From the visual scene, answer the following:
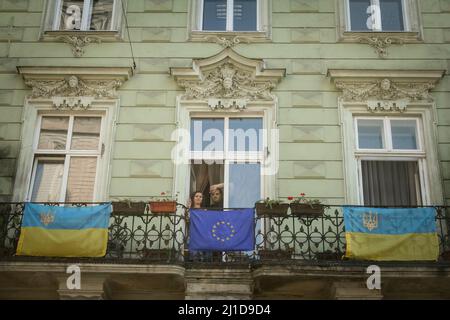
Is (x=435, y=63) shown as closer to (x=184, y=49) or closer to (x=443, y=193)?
(x=443, y=193)

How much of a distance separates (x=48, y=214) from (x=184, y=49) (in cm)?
409

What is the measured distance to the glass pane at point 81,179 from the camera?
1073 cm

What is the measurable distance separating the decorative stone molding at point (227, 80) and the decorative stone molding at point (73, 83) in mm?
1107

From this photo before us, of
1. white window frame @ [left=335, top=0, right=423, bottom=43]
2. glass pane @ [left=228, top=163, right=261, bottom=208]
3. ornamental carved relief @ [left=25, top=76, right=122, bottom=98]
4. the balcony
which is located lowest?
the balcony

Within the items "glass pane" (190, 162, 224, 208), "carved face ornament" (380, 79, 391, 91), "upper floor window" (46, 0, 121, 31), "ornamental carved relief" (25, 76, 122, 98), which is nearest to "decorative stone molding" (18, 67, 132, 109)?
"ornamental carved relief" (25, 76, 122, 98)

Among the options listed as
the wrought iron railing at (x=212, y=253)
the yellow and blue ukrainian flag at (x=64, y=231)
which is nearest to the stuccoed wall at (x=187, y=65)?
the wrought iron railing at (x=212, y=253)

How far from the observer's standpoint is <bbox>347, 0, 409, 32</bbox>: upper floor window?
39.5 ft

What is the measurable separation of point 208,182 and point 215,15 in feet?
11.5

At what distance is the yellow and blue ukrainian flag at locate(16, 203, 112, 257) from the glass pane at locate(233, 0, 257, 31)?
461 centimetres

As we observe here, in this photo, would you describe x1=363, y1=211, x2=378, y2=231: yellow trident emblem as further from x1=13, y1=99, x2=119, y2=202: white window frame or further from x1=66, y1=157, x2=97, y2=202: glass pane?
x1=66, y1=157, x2=97, y2=202: glass pane

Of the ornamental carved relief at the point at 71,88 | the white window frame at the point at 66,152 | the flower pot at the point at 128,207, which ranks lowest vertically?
the flower pot at the point at 128,207

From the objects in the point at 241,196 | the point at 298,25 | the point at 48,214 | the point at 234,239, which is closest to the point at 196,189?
the point at 241,196

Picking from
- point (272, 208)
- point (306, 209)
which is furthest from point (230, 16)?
point (306, 209)

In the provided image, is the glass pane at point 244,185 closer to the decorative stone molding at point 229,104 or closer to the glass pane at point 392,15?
the decorative stone molding at point 229,104
